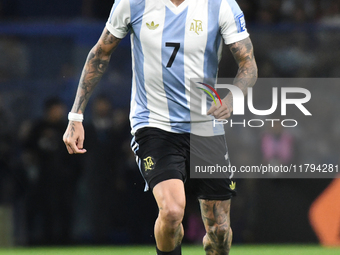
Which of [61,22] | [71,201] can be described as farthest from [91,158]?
[61,22]

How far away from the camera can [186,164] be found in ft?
14.4

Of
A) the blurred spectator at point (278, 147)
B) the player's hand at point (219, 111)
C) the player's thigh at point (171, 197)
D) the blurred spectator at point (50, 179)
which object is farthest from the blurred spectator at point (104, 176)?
the player's hand at point (219, 111)

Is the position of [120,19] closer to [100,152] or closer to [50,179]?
[100,152]

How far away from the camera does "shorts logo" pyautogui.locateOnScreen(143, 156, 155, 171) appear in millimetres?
4225

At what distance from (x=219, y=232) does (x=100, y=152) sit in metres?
3.74

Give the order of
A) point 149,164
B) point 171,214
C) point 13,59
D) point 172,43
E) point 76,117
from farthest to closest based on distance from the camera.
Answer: point 13,59, point 76,117, point 172,43, point 149,164, point 171,214

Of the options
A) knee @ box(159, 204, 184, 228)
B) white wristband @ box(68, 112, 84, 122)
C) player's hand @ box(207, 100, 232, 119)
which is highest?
player's hand @ box(207, 100, 232, 119)

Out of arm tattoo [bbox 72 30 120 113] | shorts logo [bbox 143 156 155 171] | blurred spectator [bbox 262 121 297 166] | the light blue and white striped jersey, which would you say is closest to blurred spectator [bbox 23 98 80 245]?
blurred spectator [bbox 262 121 297 166]

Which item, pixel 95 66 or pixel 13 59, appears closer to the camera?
pixel 95 66

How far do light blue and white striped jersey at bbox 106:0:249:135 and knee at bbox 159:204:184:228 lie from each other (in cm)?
64

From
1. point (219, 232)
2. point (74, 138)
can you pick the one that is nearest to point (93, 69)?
point (74, 138)

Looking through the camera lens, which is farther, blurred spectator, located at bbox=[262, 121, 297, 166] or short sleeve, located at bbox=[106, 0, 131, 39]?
blurred spectator, located at bbox=[262, 121, 297, 166]

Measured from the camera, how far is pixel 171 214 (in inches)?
157

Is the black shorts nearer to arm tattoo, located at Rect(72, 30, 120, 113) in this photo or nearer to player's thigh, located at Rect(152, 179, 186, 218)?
player's thigh, located at Rect(152, 179, 186, 218)
